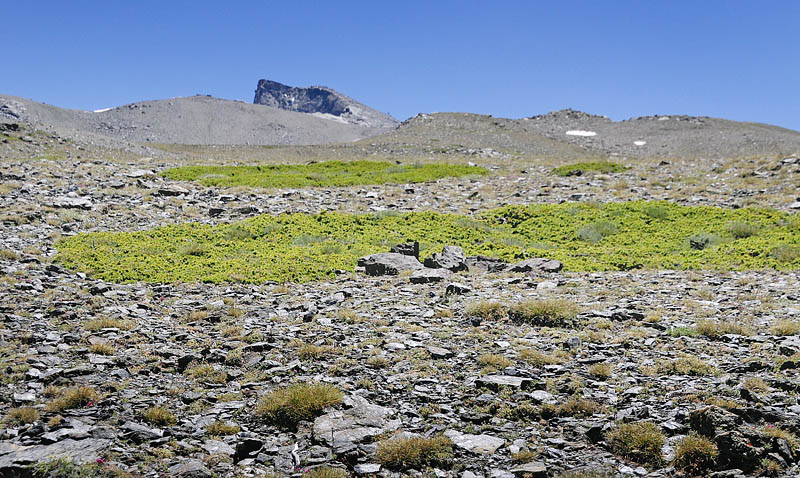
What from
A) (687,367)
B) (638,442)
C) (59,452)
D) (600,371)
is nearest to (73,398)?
(59,452)

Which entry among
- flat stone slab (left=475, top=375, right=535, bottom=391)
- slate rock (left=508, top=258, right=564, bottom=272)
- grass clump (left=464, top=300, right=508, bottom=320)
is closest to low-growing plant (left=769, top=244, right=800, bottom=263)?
slate rock (left=508, top=258, right=564, bottom=272)

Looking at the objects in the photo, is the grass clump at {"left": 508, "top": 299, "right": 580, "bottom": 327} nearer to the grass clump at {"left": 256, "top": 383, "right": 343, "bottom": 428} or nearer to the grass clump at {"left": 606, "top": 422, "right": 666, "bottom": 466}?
the grass clump at {"left": 606, "top": 422, "right": 666, "bottom": 466}

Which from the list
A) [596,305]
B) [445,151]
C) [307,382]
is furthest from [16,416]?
[445,151]

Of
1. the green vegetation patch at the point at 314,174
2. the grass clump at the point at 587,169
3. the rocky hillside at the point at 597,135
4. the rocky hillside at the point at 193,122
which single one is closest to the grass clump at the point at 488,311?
the green vegetation patch at the point at 314,174

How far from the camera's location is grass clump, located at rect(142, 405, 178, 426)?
6.30m

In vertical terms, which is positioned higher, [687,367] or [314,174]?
[314,174]

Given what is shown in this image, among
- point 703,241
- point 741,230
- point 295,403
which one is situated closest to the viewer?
point 295,403

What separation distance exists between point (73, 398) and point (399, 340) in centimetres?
477

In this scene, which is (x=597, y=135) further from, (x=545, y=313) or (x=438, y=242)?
(x=545, y=313)

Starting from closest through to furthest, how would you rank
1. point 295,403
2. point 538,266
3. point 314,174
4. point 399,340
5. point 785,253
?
point 295,403 → point 399,340 → point 785,253 → point 538,266 → point 314,174

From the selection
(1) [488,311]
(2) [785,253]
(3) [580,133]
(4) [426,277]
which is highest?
(3) [580,133]

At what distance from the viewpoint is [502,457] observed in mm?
5703

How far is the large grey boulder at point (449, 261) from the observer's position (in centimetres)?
1477

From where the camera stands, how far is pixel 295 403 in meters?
6.64
